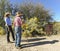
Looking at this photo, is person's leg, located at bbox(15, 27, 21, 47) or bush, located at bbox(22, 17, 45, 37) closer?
person's leg, located at bbox(15, 27, 21, 47)

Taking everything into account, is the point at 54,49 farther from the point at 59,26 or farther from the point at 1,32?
the point at 59,26

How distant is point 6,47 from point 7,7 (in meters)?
7.35

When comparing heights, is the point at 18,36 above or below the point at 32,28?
below

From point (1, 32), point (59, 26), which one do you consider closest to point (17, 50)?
point (1, 32)

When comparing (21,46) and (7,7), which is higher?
(7,7)

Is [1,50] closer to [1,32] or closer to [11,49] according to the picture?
[11,49]

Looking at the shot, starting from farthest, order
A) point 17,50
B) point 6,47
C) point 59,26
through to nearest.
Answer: point 59,26 → point 6,47 → point 17,50

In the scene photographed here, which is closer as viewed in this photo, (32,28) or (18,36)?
(18,36)

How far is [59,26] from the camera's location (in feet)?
58.6

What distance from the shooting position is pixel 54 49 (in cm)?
1009

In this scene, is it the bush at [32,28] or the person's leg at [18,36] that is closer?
the person's leg at [18,36]

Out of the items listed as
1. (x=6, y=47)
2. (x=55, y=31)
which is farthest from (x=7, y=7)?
(x=6, y=47)

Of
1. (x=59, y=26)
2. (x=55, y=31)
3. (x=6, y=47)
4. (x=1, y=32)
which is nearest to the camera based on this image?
(x=6, y=47)

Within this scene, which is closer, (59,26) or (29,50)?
(29,50)
